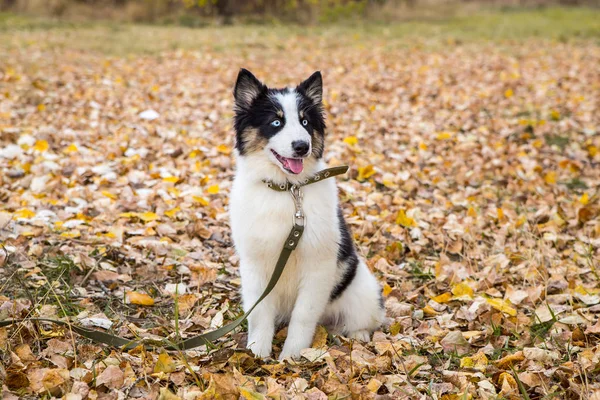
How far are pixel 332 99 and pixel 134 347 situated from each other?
6982mm

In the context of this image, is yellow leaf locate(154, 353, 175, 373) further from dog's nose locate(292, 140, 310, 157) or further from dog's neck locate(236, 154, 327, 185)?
dog's nose locate(292, 140, 310, 157)

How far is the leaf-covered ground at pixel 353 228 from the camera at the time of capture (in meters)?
2.82

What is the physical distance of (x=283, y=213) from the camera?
10.3 ft

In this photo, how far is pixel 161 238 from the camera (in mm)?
4559

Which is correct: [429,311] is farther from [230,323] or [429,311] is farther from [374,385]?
[230,323]

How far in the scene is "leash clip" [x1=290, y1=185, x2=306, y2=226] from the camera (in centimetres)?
310

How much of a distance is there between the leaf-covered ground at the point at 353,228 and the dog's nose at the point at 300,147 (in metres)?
1.11

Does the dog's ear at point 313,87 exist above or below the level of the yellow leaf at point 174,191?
above

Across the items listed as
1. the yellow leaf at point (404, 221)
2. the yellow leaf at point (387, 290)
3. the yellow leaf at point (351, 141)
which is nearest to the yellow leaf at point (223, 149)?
the yellow leaf at point (351, 141)

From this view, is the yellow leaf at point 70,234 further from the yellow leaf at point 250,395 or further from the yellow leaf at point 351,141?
the yellow leaf at point 351,141

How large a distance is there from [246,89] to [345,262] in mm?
1148

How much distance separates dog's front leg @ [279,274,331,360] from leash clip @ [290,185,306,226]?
1.06 feet

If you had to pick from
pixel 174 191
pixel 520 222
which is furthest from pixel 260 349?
pixel 520 222

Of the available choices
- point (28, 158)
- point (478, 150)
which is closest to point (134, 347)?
point (28, 158)
